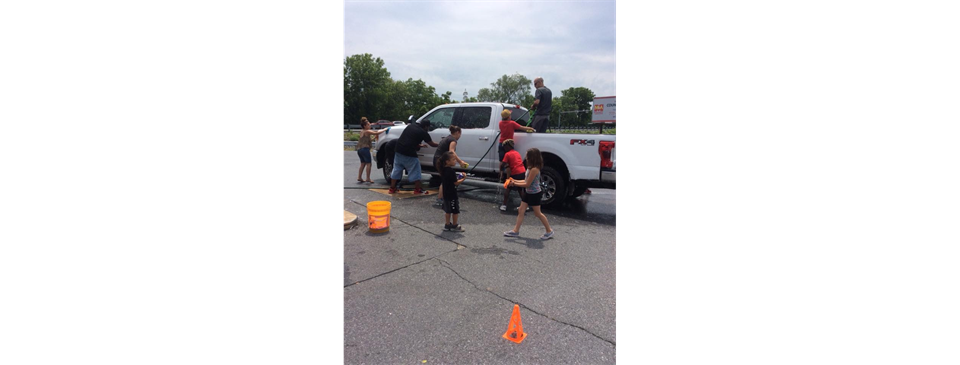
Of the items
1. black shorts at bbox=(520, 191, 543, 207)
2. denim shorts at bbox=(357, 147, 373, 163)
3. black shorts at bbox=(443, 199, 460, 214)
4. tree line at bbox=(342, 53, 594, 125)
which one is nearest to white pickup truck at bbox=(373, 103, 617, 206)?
denim shorts at bbox=(357, 147, 373, 163)

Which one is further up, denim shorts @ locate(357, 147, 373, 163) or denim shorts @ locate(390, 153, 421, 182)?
denim shorts @ locate(357, 147, 373, 163)

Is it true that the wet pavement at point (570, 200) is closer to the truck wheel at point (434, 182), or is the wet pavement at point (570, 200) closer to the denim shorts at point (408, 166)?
the truck wheel at point (434, 182)

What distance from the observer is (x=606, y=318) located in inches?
121

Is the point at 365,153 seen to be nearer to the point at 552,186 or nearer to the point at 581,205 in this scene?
the point at 552,186

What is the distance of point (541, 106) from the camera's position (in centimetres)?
789

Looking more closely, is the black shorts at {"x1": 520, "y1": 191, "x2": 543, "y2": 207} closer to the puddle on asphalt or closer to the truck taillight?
the puddle on asphalt

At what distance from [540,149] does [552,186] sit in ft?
2.10

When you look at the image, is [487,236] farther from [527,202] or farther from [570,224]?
[570,224]

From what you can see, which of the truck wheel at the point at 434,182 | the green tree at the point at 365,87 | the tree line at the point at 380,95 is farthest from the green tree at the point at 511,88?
the truck wheel at the point at 434,182

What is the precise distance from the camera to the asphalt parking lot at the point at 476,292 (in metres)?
2.64

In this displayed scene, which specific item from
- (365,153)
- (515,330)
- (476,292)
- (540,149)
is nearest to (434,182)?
(365,153)

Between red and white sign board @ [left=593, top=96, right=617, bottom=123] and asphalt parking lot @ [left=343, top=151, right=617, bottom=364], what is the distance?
5.72ft

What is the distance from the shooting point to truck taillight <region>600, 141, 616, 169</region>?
6529 mm
